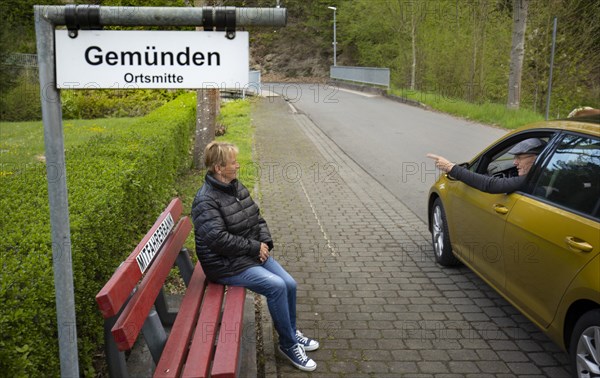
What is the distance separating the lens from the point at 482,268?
545cm

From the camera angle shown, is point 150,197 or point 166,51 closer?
point 166,51

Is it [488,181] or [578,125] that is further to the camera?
[488,181]

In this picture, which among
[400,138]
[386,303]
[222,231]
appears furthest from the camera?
[400,138]

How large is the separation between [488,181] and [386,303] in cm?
149

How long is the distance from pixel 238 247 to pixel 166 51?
81.5 inches

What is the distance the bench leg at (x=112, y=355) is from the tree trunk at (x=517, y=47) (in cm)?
2136

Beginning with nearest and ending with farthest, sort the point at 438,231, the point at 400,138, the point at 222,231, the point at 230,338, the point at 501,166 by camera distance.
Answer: the point at 230,338, the point at 222,231, the point at 501,166, the point at 438,231, the point at 400,138

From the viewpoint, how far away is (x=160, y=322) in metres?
3.81

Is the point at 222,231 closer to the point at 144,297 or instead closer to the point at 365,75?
the point at 144,297

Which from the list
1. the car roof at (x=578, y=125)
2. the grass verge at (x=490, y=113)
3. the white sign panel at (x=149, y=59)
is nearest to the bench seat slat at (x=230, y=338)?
the white sign panel at (x=149, y=59)

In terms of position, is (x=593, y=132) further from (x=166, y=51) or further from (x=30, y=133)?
(x=30, y=133)

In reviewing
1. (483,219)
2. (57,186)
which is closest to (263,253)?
(483,219)

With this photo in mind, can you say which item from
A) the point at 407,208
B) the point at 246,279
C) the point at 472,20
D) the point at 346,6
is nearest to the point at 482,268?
the point at 246,279

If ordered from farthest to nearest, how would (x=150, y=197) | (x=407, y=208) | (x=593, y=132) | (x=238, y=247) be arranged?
(x=407, y=208)
(x=150, y=197)
(x=238, y=247)
(x=593, y=132)
